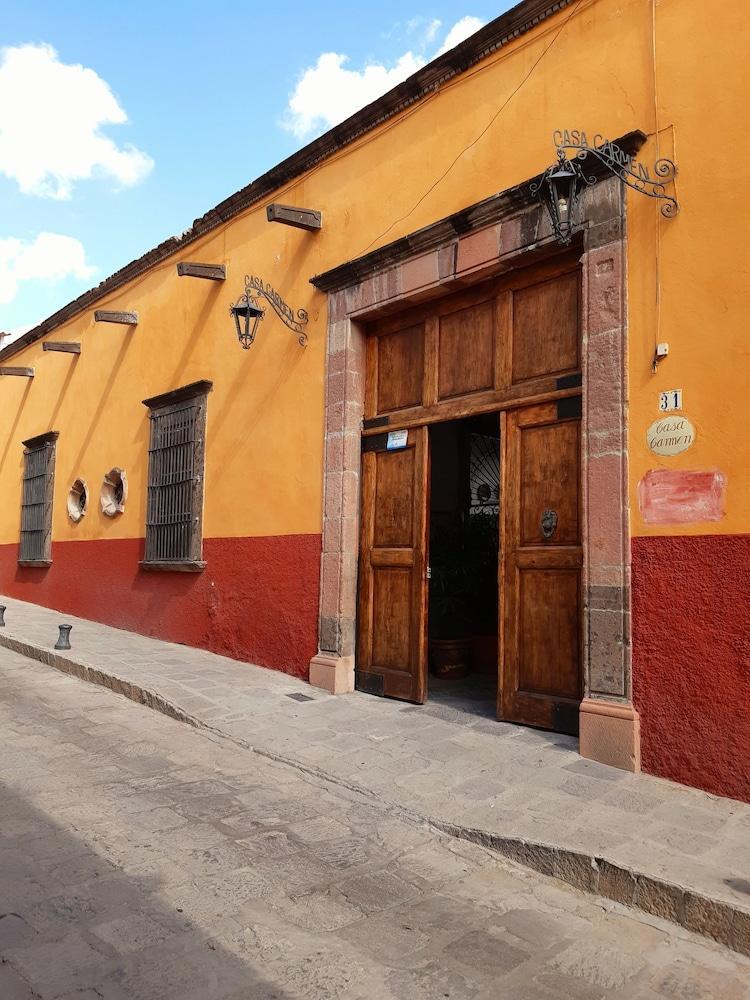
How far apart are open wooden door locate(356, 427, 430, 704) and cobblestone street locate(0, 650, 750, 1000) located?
1.84 meters

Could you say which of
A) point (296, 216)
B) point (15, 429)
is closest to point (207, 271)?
point (296, 216)

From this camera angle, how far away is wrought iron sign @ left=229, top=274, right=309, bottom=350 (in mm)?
6891

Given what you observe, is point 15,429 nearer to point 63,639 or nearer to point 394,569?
point 63,639

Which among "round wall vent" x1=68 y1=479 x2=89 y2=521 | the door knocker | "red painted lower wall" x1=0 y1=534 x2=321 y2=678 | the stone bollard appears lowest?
the stone bollard

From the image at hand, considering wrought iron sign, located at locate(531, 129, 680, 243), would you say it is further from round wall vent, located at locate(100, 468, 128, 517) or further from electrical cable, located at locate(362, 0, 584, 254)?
round wall vent, located at locate(100, 468, 128, 517)

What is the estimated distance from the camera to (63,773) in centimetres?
411

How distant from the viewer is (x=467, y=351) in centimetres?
564

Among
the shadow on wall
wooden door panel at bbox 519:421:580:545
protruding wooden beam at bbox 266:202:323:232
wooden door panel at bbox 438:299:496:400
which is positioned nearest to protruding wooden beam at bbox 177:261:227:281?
protruding wooden beam at bbox 266:202:323:232

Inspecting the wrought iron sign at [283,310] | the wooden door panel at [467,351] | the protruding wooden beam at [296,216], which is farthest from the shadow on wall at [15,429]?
the wooden door panel at [467,351]

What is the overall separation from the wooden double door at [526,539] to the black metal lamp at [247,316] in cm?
190

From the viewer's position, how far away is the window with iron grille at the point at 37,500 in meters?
11.6

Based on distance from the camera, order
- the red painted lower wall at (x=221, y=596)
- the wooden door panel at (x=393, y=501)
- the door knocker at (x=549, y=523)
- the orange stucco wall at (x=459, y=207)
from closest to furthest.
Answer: the orange stucco wall at (x=459, y=207), the door knocker at (x=549, y=523), the wooden door panel at (x=393, y=501), the red painted lower wall at (x=221, y=596)

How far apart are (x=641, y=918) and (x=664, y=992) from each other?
48 cm

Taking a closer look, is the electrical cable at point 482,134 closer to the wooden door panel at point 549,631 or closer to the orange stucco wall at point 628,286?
the orange stucco wall at point 628,286
